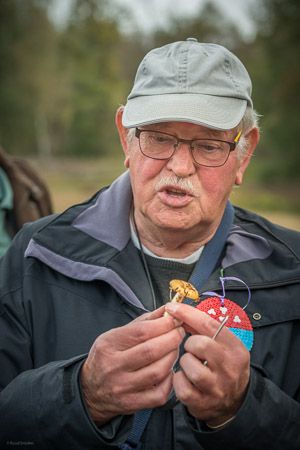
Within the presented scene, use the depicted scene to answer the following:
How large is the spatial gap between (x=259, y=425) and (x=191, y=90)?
1.50 meters

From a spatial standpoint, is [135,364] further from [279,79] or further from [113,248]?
[279,79]

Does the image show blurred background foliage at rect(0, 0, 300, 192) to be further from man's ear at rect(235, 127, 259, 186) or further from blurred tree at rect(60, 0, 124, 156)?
man's ear at rect(235, 127, 259, 186)

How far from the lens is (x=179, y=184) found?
2.10 m

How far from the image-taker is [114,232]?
7.68 feet

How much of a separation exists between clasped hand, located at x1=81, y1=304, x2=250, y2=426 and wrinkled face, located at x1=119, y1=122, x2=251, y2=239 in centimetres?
63

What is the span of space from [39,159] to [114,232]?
27.3m

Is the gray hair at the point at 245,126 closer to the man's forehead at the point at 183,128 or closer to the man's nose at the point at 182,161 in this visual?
the man's forehead at the point at 183,128

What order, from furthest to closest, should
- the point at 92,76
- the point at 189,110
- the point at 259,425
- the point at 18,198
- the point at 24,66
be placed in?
1. the point at 92,76
2. the point at 24,66
3. the point at 18,198
4. the point at 189,110
5. the point at 259,425

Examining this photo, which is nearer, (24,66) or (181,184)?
(181,184)

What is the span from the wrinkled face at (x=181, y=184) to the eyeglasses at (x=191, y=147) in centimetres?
2

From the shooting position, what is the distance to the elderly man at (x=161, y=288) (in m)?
1.70

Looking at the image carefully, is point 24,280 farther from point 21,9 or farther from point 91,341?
point 21,9

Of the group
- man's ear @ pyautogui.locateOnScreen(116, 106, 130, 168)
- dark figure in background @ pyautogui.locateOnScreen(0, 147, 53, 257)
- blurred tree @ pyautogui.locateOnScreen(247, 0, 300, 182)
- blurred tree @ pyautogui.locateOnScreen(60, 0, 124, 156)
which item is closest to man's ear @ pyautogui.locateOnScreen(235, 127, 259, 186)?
man's ear @ pyautogui.locateOnScreen(116, 106, 130, 168)

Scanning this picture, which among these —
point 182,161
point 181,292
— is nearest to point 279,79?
point 182,161
